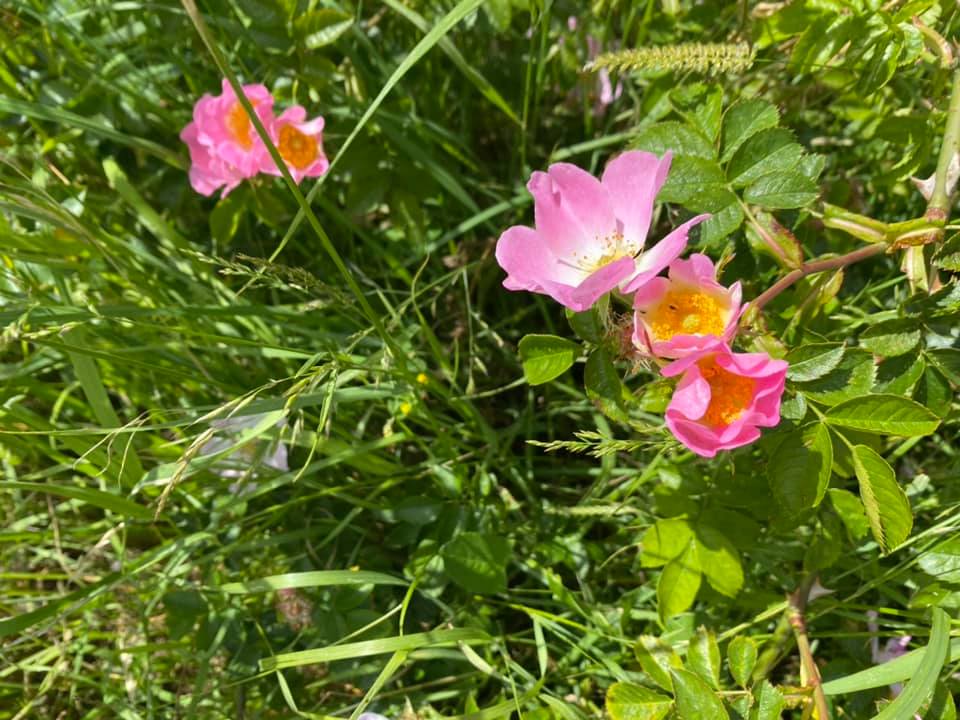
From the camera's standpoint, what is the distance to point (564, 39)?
170 centimetres

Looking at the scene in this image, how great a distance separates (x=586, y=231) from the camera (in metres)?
1.17

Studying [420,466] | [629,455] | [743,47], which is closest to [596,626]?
[629,455]

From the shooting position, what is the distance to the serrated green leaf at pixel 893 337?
1.06 m

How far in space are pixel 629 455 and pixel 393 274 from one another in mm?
668

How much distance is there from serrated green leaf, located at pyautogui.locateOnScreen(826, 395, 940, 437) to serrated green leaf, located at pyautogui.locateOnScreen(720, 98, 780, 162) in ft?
1.37

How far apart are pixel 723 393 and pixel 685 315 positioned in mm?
121

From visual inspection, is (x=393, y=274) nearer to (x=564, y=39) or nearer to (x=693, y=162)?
(x=564, y=39)

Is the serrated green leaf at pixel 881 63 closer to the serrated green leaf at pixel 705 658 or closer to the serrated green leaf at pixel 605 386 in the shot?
the serrated green leaf at pixel 605 386

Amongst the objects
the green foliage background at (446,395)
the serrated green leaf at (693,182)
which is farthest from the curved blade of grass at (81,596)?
the serrated green leaf at (693,182)

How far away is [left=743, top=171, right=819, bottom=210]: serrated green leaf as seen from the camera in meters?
1.07

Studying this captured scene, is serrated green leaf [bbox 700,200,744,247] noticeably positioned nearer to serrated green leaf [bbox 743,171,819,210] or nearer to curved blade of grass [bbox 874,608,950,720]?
serrated green leaf [bbox 743,171,819,210]

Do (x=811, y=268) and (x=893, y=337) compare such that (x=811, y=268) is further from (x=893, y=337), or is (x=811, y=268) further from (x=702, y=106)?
(x=702, y=106)

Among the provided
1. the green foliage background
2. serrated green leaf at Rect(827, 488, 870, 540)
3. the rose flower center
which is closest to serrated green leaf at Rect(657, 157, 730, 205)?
the green foliage background

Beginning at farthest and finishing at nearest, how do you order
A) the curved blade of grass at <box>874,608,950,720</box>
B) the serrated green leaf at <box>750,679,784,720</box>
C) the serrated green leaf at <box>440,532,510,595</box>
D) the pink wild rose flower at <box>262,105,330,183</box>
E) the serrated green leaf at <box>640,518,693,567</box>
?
the pink wild rose flower at <box>262,105,330,183</box> → the serrated green leaf at <box>440,532,510,595</box> → the serrated green leaf at <box>640,518,693,567</box> → the serrated green leaf at <box>750,679,784,720</box> → the curved blade of grass at <box>874,608,950,720</box>
